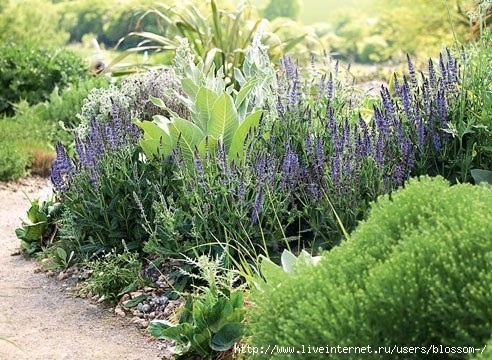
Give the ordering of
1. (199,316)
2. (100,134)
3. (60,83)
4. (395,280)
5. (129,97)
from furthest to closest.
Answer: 1. (60,83)
2. (129,97)
3. (100,134)
4. (199,316)
5. (395,280)

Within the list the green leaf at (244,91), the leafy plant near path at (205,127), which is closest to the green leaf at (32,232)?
the leafy plant near path at (205,127)

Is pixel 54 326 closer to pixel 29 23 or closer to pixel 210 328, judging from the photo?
pixel 210 328

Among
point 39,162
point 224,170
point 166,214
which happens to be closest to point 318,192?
point 224,170

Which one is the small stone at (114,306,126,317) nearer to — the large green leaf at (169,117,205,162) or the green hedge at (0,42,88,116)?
the large green leaf at (169,117,205,162)

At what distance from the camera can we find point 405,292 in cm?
208

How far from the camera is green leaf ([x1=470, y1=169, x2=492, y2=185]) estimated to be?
11.7 feet

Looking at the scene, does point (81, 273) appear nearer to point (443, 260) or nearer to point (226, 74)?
point (443, 260)

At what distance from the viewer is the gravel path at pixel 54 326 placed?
3412 millimetres

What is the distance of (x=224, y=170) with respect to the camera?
3.80 meters

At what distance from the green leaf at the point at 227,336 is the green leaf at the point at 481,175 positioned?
1393 millimetres

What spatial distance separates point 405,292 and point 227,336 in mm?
1147

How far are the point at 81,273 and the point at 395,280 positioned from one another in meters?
2.74

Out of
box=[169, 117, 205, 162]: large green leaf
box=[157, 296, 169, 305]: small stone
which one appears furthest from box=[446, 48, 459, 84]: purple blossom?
box=[157, 296, 169, 305]: small stone

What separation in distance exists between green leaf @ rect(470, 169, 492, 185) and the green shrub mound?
4.06 feet
